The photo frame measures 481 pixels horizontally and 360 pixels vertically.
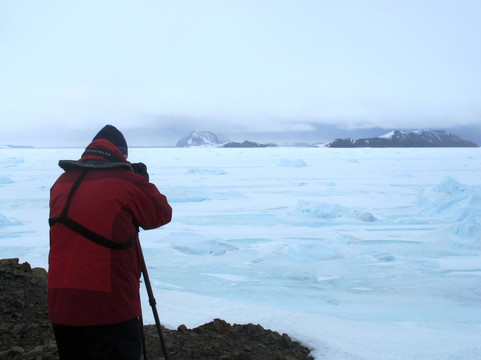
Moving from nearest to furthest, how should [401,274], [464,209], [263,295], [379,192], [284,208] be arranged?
1. [263,295]
2. [401,274]
3. [464,209]
4. [284,208]
5. [379,192]

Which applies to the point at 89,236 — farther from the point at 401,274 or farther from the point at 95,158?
the point at 401,274

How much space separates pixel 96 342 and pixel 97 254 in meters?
0.38

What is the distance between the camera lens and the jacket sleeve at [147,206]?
1764 mm

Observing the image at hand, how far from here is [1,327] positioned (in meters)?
3.04

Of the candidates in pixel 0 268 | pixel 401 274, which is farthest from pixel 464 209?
pixel 0 268

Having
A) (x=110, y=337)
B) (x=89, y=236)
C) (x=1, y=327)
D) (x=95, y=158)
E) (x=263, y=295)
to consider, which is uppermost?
(x=95, y=158)

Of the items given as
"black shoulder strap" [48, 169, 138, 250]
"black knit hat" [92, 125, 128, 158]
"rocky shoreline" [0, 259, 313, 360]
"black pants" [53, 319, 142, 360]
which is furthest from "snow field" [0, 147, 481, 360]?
"black knit hat" [92, 125, 128, 158]

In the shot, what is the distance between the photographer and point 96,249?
5.49 feet

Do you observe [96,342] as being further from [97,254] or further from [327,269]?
[327,269]

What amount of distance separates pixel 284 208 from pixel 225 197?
289 cm

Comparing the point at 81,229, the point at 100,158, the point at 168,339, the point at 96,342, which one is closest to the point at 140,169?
the point at 100,158

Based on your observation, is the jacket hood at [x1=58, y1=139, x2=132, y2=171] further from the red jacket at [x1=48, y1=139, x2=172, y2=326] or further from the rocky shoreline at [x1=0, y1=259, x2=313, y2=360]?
the rocky shoreline at [x1=0, y1=259, x2=313, y2=360]

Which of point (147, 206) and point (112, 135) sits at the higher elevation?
point (112, 135)

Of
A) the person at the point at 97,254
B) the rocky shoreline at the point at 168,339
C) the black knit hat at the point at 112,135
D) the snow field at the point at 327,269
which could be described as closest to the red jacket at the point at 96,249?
the person at the point at 97,254
